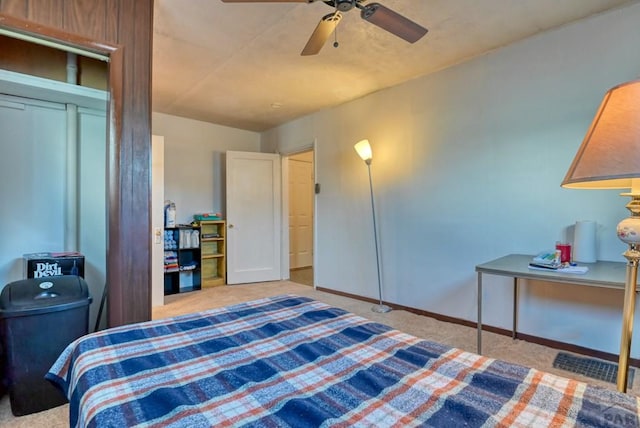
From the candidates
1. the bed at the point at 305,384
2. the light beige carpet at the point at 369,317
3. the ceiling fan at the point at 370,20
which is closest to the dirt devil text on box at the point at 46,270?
the light beige carpet at the point at 369,317

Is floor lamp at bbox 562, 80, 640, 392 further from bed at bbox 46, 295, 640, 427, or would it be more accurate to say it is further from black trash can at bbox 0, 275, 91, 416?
black trash can at bbox 0, 275, 91, 416

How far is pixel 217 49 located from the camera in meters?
2.85

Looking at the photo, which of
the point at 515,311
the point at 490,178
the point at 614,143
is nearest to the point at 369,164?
the point at 490,178

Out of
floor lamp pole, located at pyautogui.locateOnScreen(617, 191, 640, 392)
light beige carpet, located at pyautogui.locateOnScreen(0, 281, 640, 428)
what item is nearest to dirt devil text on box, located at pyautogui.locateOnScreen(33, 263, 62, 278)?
light beige carpet, located at pyautogui.locateOnScreen(0, 281, 640, 428)

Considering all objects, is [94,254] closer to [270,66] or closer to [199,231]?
[199,231]

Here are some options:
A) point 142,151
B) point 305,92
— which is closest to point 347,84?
point 305,92

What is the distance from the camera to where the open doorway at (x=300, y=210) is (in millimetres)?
6273

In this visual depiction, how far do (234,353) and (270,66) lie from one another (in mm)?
2811

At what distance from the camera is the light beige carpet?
180cm

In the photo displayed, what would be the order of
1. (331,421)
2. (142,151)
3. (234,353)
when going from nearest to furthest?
(331,421) → (234,353) → (142,151)

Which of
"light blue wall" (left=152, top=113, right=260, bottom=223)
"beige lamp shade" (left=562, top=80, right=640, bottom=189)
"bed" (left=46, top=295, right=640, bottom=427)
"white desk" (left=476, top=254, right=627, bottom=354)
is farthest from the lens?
"light blue wall" (left=152, top=113, right=260, bottom=223)

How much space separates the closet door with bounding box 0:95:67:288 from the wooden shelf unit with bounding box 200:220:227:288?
2.23m

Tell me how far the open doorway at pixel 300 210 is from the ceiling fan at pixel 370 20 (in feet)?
13.9

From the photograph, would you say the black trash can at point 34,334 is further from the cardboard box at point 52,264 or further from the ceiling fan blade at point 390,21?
the ceiling fan blade at point 390,21
